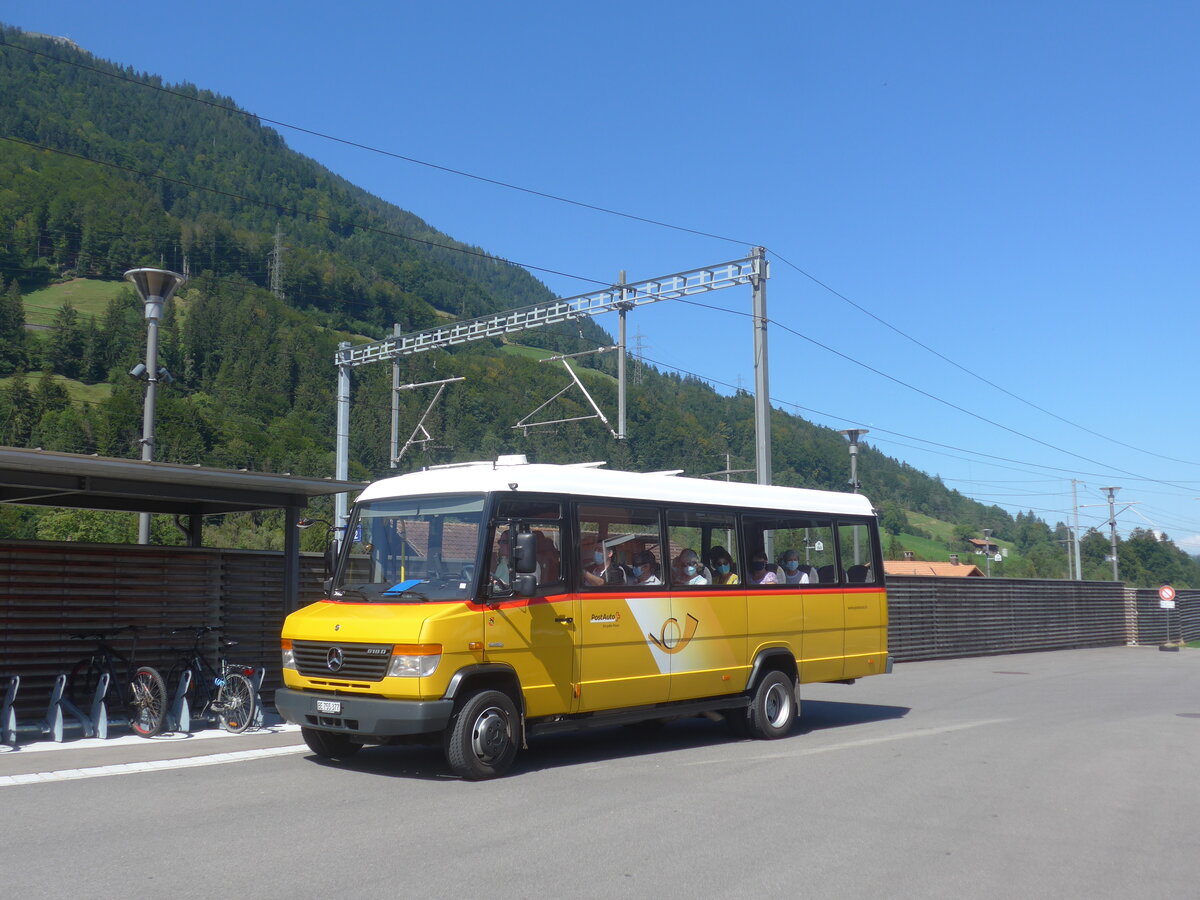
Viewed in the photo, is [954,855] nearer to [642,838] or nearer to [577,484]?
[642,838]

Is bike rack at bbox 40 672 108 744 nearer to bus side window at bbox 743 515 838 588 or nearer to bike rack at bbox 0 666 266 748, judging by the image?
bike rack at bbox 0 666 266 748

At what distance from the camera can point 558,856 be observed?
6895 millimetres

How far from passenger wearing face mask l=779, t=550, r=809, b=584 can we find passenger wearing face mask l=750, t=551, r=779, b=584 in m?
0.32

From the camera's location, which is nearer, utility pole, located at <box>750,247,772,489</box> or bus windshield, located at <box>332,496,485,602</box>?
bus windshield, located at <box>332,496,485,602</box>

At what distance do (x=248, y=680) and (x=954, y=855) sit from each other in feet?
27.5

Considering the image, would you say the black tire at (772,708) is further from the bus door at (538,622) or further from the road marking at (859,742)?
the bus door at (538,622)

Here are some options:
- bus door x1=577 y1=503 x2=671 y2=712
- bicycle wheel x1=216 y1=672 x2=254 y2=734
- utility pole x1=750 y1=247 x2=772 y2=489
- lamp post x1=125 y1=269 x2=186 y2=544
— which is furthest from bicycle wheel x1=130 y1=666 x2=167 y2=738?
utility pole x1=750 y1=247 x2=772 y2=489

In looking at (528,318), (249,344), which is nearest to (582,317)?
(528,318)

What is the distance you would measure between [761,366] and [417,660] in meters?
12.7

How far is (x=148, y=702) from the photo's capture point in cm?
1188

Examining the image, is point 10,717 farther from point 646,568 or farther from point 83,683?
point 646,568

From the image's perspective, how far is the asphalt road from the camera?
6.35m

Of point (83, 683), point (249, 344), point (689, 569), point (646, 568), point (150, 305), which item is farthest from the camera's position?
point (249, 344)

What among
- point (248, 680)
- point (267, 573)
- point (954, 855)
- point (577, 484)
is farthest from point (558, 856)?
point (267, 573)
